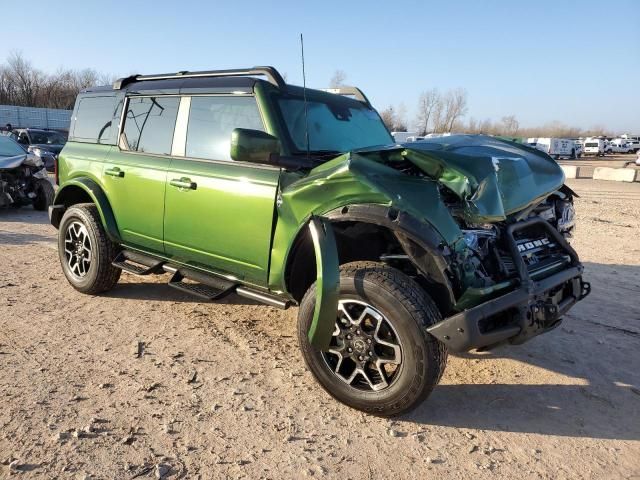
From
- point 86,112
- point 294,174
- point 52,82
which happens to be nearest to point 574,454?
point 294,174

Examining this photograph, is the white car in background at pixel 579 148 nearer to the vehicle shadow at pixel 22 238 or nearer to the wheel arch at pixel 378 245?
the vehicle shadow at pixel 22 238

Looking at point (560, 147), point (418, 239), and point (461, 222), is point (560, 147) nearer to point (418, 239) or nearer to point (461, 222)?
point (461, 222)

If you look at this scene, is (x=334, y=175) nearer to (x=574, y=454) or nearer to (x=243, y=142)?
(x=243, y=142)

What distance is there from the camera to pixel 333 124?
13.6ft

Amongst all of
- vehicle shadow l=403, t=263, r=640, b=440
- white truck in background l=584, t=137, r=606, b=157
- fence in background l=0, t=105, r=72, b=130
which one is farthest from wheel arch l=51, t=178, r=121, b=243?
white truck in background l=584, t=137, r=606, b=157

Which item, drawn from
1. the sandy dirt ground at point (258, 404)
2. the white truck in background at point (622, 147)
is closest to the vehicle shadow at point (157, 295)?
the sandy dirt ground at point (258, 404)

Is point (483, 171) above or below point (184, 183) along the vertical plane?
above

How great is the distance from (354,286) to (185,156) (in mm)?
2047

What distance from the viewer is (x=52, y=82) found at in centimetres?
5909

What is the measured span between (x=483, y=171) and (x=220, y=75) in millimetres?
2337

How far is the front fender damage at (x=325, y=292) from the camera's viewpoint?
2.87m

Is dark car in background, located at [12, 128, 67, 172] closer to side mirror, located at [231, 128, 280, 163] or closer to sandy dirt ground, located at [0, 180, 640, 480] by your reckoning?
sandy dirt ground, located at [0, 180, 640, 480]

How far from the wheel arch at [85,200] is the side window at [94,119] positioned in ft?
1.59

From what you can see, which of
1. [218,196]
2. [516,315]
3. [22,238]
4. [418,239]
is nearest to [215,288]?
[218,196]
